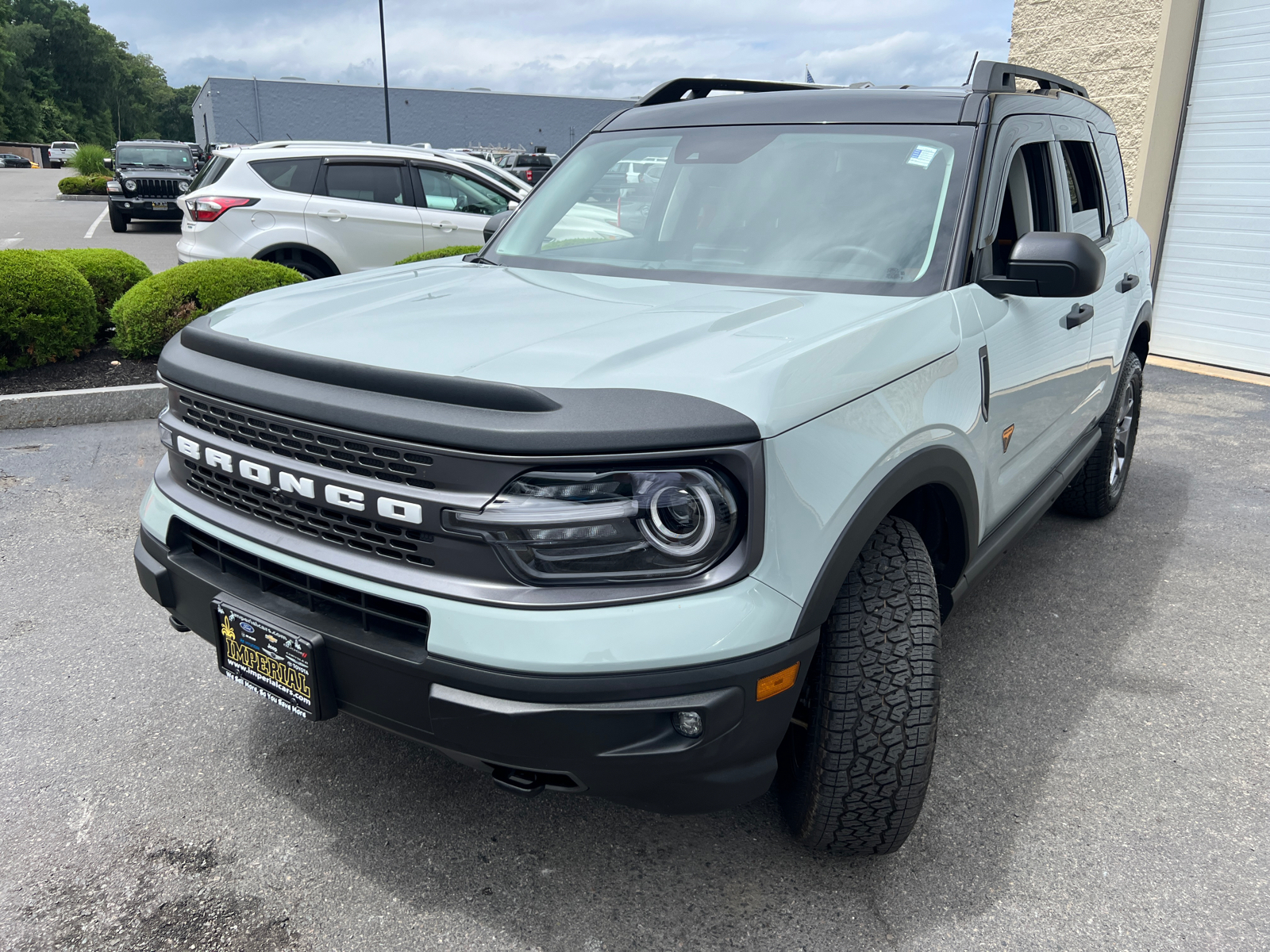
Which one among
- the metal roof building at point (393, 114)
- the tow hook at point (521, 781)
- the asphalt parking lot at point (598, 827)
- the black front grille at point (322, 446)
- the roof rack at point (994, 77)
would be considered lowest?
the asphalt parking lot at point (598, 827)

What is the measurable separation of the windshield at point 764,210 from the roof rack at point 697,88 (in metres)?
0.35

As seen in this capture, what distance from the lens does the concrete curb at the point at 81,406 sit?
19.9 feet

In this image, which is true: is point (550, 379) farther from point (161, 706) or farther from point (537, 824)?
point (161, 706)

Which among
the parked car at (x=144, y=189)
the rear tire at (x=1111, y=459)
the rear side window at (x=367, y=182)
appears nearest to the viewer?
the rear tire at (x=1111, y=459)

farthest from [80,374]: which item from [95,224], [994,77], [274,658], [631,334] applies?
[95,224]

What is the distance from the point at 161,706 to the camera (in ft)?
9.91

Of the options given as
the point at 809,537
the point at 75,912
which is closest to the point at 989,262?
the point at 809,537

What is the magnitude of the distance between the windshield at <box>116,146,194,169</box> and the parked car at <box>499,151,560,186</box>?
758 cm

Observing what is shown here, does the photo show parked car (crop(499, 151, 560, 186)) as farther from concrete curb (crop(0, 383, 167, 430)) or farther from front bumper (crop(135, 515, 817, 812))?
front bumper (crop(135, 515, 817, 812))

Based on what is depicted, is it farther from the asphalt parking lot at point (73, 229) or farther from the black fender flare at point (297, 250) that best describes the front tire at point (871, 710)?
the asphalt parking lot at point (73, 229)

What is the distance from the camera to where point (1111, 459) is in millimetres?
4621

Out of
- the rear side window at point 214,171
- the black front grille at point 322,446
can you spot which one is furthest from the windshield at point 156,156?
the black front grille at point 322,446

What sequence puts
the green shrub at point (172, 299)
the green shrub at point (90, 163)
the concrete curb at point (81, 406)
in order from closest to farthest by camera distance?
1. the concrete curb at point (81, 406)
2. the green shrub at point (172, 299)
3. the green shrub at point (90, 163)

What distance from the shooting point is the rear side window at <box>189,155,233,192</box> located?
8508 millimetres
